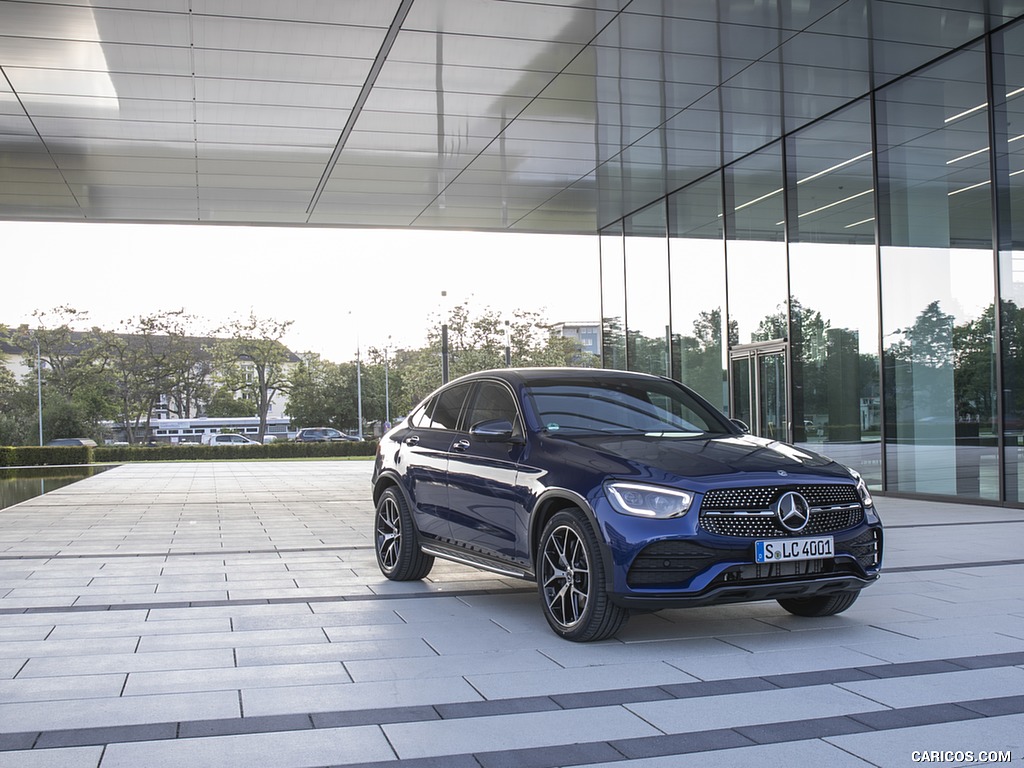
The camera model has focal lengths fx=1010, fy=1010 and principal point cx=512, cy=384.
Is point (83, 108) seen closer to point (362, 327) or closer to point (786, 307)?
point (786, 307)

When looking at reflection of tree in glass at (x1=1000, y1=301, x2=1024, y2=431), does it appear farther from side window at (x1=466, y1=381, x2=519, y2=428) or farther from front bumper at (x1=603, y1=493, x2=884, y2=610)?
front bumper at (x1=603, y1=493, x2=884, y2=610)

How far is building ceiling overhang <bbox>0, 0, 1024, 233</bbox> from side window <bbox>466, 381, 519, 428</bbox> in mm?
5311

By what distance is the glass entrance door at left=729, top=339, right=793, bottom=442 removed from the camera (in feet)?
55.6

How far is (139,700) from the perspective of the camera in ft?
14.8

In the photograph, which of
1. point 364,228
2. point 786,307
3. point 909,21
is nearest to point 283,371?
point 364,228

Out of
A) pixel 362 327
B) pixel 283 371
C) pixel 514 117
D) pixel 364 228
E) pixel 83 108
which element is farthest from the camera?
pixel 362 327

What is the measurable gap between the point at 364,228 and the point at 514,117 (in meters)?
9.16

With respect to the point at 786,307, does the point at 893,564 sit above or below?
below

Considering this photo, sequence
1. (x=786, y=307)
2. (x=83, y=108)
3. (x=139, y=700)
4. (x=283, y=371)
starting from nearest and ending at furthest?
(x=139, y=700) → (x=83, y=108) → (x=786, y=307) → (x=283, y=371)

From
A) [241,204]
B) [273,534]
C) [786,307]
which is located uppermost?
[241,204]

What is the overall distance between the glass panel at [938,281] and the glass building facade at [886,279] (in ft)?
0.07

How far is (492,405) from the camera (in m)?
6.97

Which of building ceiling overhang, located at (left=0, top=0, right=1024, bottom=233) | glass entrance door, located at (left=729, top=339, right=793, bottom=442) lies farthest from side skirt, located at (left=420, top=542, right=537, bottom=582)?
glass entrance door, located at (left=729, top=339, right=793, bottom=442)

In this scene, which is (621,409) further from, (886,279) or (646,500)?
(886,279)
